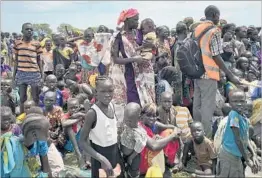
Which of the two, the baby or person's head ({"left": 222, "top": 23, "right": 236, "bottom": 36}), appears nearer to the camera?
the baby

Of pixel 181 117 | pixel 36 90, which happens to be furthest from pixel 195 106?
pixel 36 90

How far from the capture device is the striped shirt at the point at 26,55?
636 cm

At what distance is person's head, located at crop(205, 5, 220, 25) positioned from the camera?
4.99 m

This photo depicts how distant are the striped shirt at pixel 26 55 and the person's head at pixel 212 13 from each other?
276cm

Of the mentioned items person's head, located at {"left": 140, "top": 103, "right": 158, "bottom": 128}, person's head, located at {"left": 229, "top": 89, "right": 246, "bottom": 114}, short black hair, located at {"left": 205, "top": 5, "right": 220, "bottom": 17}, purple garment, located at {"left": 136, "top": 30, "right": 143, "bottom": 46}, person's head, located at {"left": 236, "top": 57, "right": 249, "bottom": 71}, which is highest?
short black hair, located at {"left": 205, "top": 5, "right": 220, "bottom": 17}

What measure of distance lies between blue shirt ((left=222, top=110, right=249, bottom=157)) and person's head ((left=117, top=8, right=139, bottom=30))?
1.68 metres

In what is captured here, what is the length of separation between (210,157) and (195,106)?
879 mm

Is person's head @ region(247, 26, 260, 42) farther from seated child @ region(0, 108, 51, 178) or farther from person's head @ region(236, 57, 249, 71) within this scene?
seated child @ region(0, 108, 51, 178)

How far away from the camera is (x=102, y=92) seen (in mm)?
3316

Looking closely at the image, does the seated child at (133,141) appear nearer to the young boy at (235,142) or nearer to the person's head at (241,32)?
the young boy at (235,142)

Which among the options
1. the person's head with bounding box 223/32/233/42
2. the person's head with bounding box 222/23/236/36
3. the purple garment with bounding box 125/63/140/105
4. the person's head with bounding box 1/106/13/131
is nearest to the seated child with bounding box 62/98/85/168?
the purple garment with bounding box 125/63/140/105

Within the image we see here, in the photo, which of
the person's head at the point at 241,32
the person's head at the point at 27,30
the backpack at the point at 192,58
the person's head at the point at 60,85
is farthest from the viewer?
the person's head at the point at 241,32

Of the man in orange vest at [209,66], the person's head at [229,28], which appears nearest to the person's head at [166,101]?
the man in orange vest at [209,66]

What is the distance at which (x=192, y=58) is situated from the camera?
5113 mm
